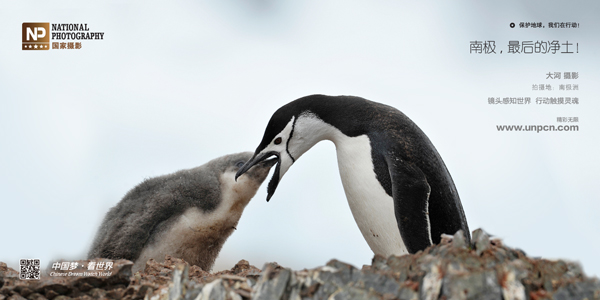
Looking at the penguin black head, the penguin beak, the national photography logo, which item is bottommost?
the penguin beak

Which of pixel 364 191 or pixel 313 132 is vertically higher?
pixel 313 132

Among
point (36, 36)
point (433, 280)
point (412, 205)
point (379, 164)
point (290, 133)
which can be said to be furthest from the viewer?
point (36, 36)

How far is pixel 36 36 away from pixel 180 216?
1.25 metres

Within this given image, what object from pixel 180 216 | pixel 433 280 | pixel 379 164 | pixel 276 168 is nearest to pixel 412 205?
pixel 379 164

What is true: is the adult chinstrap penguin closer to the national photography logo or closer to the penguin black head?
the penguin black head

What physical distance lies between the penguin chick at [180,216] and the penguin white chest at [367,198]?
0.52 meters

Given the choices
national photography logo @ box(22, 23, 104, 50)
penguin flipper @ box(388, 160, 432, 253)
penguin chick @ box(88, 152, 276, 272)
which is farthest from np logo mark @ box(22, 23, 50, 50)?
penguin flipper @ box(388, 160, 432, 253)

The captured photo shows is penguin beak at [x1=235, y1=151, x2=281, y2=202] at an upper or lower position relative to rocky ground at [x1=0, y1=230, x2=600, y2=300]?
upper

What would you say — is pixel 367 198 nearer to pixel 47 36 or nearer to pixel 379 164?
pixel 379 164

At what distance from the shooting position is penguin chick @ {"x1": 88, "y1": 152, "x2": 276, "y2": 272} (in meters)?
2.64

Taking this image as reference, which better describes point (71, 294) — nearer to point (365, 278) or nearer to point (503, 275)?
point (365, 278)

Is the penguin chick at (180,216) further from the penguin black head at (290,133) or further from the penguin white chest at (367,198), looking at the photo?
the penguin white chest at (367,198)

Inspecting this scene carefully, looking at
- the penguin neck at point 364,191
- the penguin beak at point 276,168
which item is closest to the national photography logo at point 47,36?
the penguin beak at point 276,168

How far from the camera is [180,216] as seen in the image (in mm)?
2709
